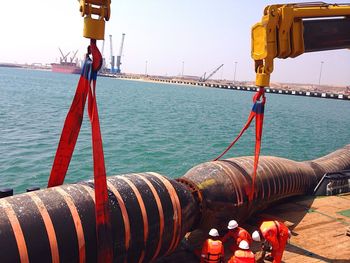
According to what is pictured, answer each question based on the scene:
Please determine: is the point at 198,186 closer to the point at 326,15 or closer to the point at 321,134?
the point at 326,15

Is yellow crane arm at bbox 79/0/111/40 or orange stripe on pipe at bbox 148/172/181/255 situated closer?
yellow crane arm at bbox 79/0/111/40

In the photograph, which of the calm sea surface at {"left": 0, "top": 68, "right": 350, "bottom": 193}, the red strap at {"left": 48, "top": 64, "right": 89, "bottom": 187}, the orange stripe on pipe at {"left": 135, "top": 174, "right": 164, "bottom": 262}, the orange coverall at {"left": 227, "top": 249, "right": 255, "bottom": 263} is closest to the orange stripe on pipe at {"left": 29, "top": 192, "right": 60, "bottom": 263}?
the red strap at {"left": 48, "top": 64, "right": 89, "bottom": 187}

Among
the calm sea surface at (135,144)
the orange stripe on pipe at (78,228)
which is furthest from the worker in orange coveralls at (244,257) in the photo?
the calm sea surface at (135,144)

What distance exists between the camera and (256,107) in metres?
8.61

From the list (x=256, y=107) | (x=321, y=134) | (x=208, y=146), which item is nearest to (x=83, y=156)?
(x=208, y=146)

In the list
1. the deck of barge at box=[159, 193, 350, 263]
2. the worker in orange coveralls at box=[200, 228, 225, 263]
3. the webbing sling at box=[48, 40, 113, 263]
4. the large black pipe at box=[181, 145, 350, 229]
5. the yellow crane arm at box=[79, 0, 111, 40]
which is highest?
the yellow crane arm at box=[79, 0, 111, 40]

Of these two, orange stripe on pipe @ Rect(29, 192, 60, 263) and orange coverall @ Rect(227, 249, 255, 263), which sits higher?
orange stripe on pipe @ Rect(29, 192, 60, 263)

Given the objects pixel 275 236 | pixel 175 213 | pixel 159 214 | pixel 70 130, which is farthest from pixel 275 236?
pixel 70 130

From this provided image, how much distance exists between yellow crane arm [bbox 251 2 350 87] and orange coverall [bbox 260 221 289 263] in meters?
3.19

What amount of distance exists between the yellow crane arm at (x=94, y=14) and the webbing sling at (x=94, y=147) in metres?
0.16

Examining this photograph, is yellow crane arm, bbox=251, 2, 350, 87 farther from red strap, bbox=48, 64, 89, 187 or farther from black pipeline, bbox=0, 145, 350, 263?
red strap, bbox=48, 64, 89, 187

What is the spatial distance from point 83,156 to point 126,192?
731 inches

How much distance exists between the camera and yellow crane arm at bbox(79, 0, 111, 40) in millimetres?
5559

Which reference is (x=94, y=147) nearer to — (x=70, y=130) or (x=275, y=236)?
(x=70, y=130)
